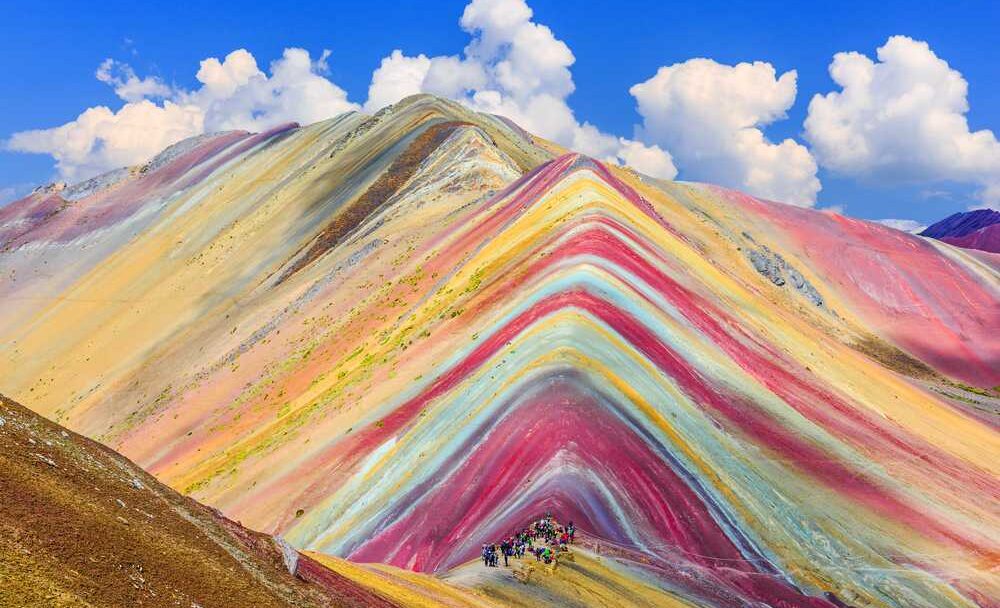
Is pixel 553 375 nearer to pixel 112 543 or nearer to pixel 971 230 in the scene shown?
pixel 112 543

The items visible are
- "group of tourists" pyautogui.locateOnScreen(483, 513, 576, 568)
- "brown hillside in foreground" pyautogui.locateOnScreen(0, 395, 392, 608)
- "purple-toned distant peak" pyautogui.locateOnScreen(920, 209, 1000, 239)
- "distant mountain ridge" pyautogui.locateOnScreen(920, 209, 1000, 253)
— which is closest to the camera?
"brown hillside in foreground" pyautogui.locateOnScreen(0, 395, 392, 608)

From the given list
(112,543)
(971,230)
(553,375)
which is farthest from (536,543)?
(971,230)

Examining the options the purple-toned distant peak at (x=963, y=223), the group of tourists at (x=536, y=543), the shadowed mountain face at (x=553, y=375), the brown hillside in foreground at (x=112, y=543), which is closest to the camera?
the brown hillside in foreground at (x=112, y=543)

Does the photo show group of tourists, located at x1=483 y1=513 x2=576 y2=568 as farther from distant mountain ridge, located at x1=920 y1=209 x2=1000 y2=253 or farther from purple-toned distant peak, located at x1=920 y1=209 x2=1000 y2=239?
purple-toned distant peak, located at x1=920 y1=209 x2=1000 y2=239

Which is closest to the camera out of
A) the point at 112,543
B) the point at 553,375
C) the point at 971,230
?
the point at 112,543

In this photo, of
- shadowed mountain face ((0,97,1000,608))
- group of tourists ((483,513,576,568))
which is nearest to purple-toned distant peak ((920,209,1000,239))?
shadowed mountain face ((0,97,1000,608))

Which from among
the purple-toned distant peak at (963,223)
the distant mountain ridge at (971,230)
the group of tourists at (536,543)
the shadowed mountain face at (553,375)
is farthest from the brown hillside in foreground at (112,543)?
the purple-toned distant peak at (963,223)

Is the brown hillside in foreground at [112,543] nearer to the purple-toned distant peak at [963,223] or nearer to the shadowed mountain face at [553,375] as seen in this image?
the shadowed mountain face at [553,375]
